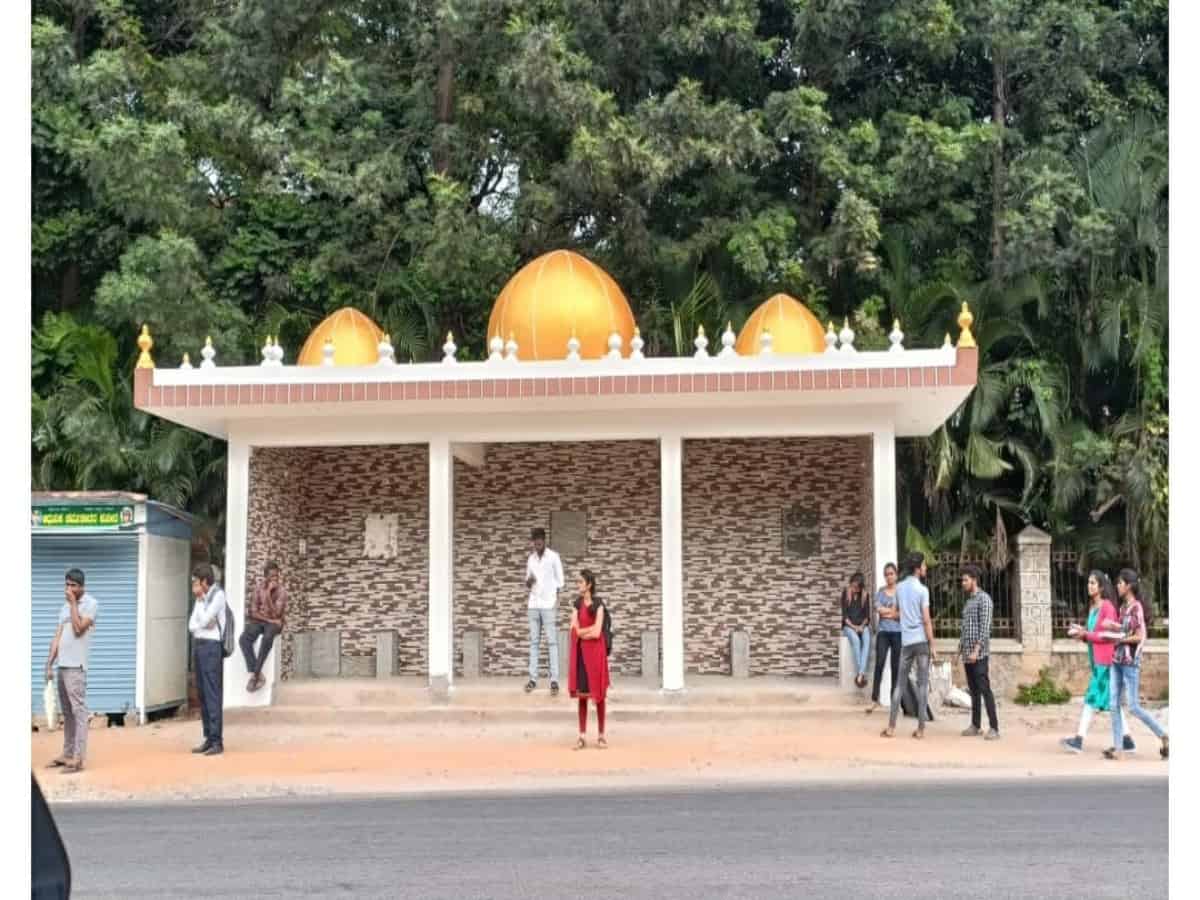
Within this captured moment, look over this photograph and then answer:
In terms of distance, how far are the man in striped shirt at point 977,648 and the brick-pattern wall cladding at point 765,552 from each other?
13.4 feet

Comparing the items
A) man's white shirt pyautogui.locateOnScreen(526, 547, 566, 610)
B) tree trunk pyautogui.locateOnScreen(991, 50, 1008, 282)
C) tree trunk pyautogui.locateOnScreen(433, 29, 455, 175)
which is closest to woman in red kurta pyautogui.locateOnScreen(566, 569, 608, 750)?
man's white shirt pyautogui.locateOnScreen(526, 547, 566, 610)

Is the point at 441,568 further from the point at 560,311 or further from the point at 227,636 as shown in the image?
the point at 560,311

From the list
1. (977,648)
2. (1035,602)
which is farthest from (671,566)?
(1035,602)

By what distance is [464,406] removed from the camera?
1544cm

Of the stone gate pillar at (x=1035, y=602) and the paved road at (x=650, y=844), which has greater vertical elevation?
the stone gate pillar at (x=1035, y=602)

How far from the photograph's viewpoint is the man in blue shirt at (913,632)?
1327cm

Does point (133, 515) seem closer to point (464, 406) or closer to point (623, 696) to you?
point (464, 406)

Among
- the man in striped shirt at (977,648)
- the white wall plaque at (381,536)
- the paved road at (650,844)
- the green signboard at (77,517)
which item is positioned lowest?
the paved road at (650,844)

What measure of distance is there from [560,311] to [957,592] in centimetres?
640

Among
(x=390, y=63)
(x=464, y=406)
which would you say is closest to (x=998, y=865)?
(x=464, y=406)

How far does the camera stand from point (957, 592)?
706 inches

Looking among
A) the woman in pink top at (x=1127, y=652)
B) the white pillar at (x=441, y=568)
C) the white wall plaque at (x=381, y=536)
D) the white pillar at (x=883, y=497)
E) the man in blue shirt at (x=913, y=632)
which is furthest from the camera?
the white wall plaque at (x=381, y=536)

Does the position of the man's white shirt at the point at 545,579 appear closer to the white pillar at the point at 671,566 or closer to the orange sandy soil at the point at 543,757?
the white pillar at the point at 671,566

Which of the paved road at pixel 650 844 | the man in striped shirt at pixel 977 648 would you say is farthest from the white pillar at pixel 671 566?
the paved road at pixel 650 844
